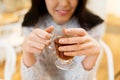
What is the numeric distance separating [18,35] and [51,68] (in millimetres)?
1742

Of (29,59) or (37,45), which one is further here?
(29,59)

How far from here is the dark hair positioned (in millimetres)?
1031

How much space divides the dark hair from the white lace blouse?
0.02 metres

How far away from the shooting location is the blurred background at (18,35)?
1190mm

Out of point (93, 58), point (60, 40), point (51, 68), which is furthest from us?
point (51, 68)

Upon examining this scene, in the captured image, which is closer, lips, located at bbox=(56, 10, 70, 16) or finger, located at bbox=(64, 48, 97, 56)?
finger, located at bbox=(64, 48, 97, 56)

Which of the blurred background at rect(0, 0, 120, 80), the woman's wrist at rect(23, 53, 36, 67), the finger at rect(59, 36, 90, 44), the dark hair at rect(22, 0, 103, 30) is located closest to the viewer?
the finger at rect(59, 36, 90, 44)

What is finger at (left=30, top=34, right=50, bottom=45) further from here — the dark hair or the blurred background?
the blurred background

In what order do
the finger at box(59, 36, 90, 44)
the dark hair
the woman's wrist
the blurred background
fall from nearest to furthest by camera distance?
1. the finger at box(59, 36, 90, 44)
2. the woman's wrist
3. the dark hair
4. the blurred background

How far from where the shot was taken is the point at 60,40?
2.38ft

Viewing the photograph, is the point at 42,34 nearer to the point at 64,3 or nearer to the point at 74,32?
the point at 74,32

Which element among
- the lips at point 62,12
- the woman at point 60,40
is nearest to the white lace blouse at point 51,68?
the woman at point 60,40

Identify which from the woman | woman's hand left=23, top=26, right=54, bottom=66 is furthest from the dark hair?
woman's hand left=23, top=26, right=54, bottom=66

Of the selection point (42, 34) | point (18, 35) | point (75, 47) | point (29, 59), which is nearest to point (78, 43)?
point (75, 47)
